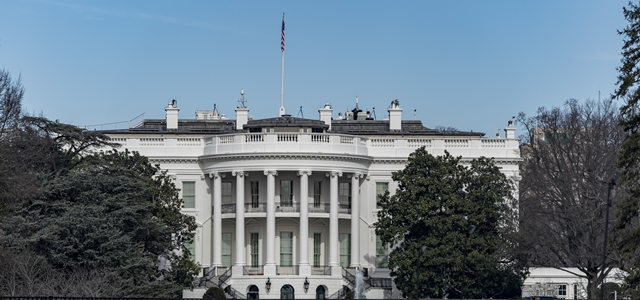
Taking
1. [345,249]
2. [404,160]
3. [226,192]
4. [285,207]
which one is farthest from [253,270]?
[404,160]

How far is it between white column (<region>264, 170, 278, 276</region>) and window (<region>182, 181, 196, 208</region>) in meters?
6.21

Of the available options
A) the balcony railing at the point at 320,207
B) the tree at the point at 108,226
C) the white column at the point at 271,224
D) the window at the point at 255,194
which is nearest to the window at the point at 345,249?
the balcony railing at the point at 320,207

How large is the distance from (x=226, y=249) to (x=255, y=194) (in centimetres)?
401

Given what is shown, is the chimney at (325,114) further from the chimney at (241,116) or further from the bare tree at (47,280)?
the bare tree at (47,280)

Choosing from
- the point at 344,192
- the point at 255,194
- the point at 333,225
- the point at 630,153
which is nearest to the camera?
the point at 630,153

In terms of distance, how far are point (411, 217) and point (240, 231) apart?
12.4 m

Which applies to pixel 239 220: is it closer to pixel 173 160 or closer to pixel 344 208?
pixel 173 160

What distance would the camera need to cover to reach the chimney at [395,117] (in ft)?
330

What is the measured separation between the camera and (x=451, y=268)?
8106 cm

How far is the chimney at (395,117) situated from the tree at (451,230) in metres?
15.8

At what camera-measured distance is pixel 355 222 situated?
91625mm

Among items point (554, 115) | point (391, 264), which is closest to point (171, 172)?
point (391, 264)

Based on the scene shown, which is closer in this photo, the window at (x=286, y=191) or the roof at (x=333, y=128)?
the window at (x=286, y=191)

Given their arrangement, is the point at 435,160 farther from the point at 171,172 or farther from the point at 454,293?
the point at 171,172
